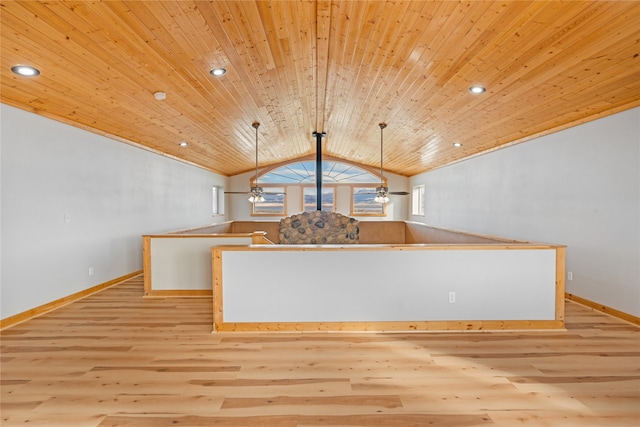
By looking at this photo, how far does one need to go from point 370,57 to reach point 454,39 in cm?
93

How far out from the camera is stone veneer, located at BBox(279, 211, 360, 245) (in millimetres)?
4988

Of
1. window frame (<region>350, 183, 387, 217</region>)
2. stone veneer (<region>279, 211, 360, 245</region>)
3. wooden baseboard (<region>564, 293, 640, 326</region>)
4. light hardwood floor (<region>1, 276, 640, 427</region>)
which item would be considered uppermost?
window frame (<region>350, 183, 387, 217</region>)

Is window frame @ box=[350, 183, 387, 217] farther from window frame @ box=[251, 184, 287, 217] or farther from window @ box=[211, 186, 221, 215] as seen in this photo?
window @ box=[211, 186, 221, 215]

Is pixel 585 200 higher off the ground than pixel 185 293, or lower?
higher

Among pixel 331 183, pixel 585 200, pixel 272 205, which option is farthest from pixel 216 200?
pixel 585 200

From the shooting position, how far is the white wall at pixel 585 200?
3383mm

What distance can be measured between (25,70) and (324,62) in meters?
2.85

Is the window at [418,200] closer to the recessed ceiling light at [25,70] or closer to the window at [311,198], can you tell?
the window at [311,198]

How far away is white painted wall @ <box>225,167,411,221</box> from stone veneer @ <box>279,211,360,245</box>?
5.97 m

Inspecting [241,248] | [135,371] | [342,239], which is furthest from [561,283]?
[135,371]

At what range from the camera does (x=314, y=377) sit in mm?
2312

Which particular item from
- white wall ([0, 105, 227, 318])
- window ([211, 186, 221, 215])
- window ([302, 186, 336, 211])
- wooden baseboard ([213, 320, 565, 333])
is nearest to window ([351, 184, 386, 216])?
window ([302, 186, 336, 211])

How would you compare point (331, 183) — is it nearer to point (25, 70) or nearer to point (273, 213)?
point (273, 213)

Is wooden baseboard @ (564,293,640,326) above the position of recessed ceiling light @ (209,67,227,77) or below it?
below
